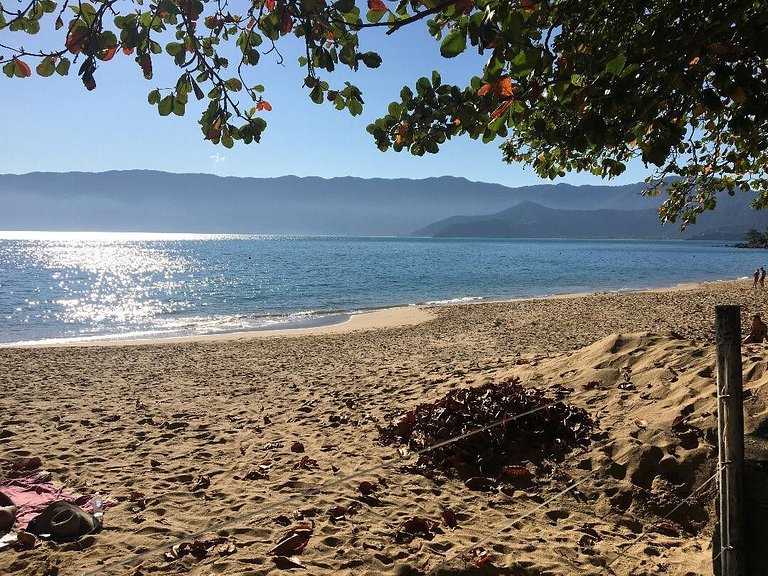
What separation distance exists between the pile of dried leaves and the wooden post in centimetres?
230

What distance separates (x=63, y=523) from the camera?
3.93 meters

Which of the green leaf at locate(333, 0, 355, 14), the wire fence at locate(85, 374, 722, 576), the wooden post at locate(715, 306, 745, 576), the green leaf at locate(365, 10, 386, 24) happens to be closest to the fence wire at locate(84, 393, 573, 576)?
the wire fence at locate(85, 374, 722, 576)

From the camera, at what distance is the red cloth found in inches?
168

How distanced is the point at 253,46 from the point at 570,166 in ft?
13.4

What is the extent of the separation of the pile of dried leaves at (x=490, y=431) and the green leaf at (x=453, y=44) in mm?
4166

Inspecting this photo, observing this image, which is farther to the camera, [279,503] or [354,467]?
[354,467]

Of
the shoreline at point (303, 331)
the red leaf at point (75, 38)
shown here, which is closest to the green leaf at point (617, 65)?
the red leaf at point (75, 38)

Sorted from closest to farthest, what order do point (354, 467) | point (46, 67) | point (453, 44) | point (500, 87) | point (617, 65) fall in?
point (453, 44), point (617, 65), point (500, 87), point (46, 67), point (354, 467)

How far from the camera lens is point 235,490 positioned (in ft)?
16.0

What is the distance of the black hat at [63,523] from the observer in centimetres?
388

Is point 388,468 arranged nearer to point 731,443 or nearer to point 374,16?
point 731,443

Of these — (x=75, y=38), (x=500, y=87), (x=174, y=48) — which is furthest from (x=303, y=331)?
(x=500, y=87)

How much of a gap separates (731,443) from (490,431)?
9.37ft

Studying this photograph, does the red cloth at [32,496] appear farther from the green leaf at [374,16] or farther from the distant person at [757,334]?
the distant person at [757,334]
